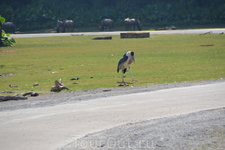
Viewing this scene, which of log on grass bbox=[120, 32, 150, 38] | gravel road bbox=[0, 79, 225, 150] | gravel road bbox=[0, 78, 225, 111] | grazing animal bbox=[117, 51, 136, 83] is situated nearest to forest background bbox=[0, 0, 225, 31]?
log on grass bbox=[120, 32, 150, 38]

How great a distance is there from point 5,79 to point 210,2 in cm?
6399

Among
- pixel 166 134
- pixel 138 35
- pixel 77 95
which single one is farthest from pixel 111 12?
pixel 166 134

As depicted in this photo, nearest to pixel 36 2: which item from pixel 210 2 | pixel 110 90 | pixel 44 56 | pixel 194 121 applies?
pixel 210 2

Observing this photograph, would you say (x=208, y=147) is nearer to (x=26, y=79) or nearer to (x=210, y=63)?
(x=26, y=79)

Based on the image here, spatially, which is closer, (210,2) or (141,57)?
(141,57)

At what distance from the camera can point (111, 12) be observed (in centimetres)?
9069

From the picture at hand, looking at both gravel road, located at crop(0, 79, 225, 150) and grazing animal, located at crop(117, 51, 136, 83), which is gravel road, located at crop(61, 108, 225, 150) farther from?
grazing animal, located at crop(117, 51, 136, 83)

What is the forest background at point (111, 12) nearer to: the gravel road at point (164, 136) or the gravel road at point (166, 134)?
the gravel road at point (166, 134)

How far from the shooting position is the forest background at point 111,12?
76.4m

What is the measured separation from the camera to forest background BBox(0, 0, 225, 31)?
251 ft

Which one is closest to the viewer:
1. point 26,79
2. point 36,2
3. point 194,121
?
point 194,121

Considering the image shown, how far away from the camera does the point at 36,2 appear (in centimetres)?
10350

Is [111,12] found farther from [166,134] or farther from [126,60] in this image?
[166,134]

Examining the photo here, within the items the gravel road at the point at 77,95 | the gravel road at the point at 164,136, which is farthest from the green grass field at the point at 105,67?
the gravel road at the point at 164,136
